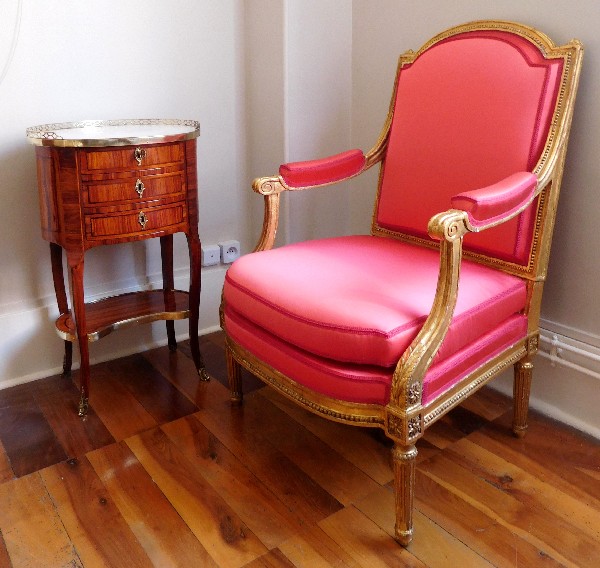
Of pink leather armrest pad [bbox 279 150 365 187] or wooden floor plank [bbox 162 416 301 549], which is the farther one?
pink leather armrest pad [bbox 279 150 365 187]

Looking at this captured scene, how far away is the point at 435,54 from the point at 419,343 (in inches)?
36.8

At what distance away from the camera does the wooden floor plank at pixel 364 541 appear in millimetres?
1327

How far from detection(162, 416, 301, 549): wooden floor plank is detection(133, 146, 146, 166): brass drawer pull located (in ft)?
2.51

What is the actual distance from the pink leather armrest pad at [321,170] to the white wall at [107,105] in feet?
2.13

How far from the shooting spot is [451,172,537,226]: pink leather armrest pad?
50.8 inches

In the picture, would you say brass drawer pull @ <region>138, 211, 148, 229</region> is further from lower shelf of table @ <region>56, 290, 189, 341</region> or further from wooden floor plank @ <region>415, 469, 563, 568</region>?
wooden floor plank @ <region>415, 469, 563, 568</region>

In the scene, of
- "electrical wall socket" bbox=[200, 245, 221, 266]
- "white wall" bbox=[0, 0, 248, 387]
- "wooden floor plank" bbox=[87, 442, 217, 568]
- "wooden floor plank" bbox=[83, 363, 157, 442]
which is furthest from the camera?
"electrical wall socket" bbox=[200, 245, 221, 266]

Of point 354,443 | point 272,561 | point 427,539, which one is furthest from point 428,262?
point 272,561

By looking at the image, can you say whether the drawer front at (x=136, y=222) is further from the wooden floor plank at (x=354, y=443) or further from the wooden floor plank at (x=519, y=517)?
the wooden floor plank at (x=519, y=517)

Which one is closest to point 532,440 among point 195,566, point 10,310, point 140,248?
point 195,566

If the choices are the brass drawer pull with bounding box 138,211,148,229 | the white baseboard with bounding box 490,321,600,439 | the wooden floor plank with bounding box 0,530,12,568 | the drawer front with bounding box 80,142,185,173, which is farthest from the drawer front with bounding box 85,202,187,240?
the white baseboard with bounding box 490,321,600,439

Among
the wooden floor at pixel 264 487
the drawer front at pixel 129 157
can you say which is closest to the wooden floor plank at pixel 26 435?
the wooden floor at pixel 264 487

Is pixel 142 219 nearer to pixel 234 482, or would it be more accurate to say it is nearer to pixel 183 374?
pixel 183 374

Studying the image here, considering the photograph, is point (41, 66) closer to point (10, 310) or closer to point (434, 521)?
point (10, 310)
